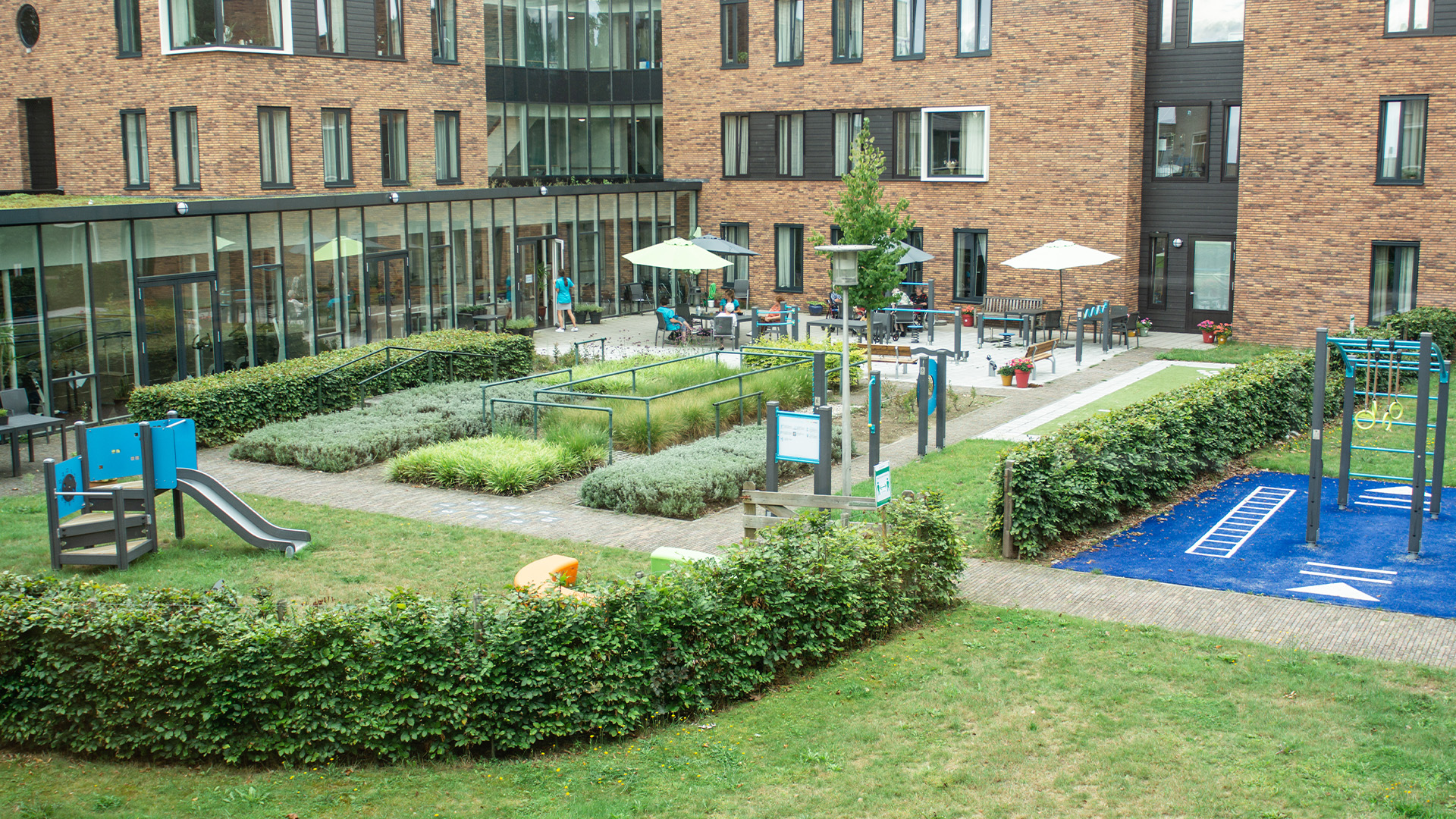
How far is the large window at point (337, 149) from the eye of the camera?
2914 centimetres

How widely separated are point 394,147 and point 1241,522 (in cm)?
2280

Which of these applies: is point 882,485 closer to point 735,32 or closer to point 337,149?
point 337,149

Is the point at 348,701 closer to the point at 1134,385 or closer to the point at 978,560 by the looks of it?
the point at 978,560

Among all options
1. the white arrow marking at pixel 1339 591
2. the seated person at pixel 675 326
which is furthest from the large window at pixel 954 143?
the white arrow marking at pixel 1339 591

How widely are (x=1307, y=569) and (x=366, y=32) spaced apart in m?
24.4

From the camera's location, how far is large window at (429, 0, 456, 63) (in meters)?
31.2

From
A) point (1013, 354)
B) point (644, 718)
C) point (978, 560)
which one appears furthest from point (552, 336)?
point (644, 718)

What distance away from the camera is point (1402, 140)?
85.5 ft

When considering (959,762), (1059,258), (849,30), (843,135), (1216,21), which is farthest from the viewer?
(843,135)

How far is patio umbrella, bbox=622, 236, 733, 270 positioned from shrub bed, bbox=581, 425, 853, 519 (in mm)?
11404

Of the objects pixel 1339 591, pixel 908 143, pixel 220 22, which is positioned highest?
pixel 220 22

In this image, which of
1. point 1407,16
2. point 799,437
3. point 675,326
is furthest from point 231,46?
point 1407,16

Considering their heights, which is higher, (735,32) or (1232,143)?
(735,32)

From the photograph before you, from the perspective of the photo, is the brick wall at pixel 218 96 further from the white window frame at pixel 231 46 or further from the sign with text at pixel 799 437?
the sign with text at pixel 799 437
